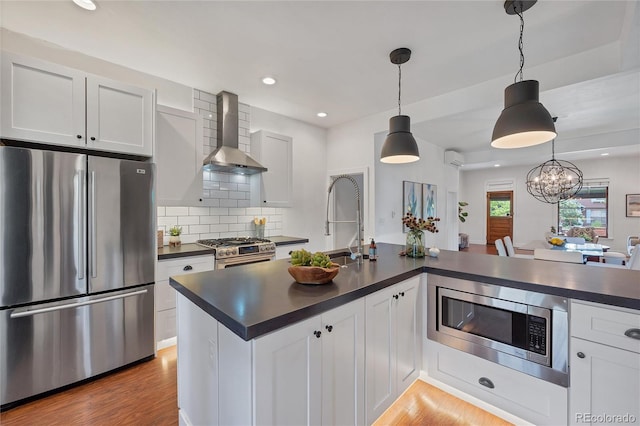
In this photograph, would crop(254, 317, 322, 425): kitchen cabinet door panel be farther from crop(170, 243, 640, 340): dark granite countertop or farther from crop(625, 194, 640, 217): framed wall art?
crop(625, 194, 640, 217): framed wall art

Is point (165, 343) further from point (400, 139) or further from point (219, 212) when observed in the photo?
point (400, 139)

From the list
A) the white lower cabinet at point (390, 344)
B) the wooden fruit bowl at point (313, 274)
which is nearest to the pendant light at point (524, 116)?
the white lower cabinet at point (390, 344)

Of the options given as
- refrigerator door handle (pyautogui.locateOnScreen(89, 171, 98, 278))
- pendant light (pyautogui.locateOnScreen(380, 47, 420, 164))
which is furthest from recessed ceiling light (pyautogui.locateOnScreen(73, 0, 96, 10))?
pendant light (pyautogui.locateOnScreen(380, 47, 420, 164))

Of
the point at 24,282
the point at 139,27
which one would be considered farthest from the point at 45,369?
the point at 139,27

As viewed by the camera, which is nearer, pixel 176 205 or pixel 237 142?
pixel 176 205

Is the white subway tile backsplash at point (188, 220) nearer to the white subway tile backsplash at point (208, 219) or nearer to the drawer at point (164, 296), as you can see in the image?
the white subway tile backsplash at point (208, 219)

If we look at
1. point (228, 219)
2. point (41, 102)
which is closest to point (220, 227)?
point (228, 219)

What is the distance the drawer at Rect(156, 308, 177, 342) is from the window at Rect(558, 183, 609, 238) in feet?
34.0

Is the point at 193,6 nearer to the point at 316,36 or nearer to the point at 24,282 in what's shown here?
the point at 316,36

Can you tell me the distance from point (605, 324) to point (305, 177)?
373 cm

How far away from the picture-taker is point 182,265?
2676 mm

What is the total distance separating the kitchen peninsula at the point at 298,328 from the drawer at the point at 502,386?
0.29 ft

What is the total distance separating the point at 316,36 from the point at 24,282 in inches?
113

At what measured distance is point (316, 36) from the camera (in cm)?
228
